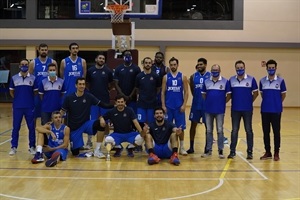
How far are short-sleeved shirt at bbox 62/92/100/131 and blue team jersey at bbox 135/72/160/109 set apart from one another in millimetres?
907

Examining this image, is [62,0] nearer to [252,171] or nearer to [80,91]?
[80,91]

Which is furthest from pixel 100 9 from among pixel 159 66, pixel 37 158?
pixel 37 158

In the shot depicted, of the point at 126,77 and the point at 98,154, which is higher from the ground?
the point at 126,77

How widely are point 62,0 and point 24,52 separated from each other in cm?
326

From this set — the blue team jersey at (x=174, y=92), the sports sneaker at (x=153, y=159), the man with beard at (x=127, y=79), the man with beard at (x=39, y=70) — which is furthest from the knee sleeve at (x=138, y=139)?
the man with beard at (x=39, y=70)

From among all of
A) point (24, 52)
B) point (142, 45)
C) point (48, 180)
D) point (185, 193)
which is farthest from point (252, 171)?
point (24, 52)

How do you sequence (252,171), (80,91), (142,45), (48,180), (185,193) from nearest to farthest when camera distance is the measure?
(185,193)
(48,180)
(252,171)
(80,91)
(142,45)

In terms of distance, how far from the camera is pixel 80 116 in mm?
8992

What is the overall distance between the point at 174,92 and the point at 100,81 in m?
1.61

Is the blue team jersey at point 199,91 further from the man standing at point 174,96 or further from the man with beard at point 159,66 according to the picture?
the man with beard at point 159,66

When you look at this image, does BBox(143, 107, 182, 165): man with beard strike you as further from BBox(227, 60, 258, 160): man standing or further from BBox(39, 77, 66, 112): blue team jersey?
BBox(39, 77, 66, 112): blue team jersey

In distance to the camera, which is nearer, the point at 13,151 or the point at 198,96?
the point at 13,151

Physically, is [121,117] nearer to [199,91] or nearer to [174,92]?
[174,92]

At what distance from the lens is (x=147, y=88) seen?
9273 millimetres
